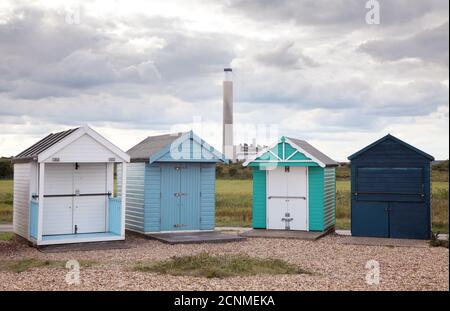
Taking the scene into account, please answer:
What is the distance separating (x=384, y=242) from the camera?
51.5 feet

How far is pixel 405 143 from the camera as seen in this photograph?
16344mm

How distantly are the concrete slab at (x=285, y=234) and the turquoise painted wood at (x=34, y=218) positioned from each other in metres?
5.81

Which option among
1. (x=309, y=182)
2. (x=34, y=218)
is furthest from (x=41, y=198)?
(x=309, y=182)

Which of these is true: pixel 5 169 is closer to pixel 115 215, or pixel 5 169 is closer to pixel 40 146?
pixel 40 146

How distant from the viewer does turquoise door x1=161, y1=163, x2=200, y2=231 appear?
1719 centimetres

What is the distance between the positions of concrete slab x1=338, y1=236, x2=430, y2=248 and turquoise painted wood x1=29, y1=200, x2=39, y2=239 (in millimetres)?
8047

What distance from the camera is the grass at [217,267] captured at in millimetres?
10753

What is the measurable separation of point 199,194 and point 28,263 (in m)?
6.47

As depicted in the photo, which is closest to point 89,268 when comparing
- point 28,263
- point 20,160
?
point 28,263

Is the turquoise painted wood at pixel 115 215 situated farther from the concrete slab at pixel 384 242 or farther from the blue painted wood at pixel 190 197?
the concrete slab at pixel 384 242

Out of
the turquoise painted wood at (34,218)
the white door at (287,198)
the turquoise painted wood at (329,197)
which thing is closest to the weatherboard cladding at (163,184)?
the white door at (287,198)
